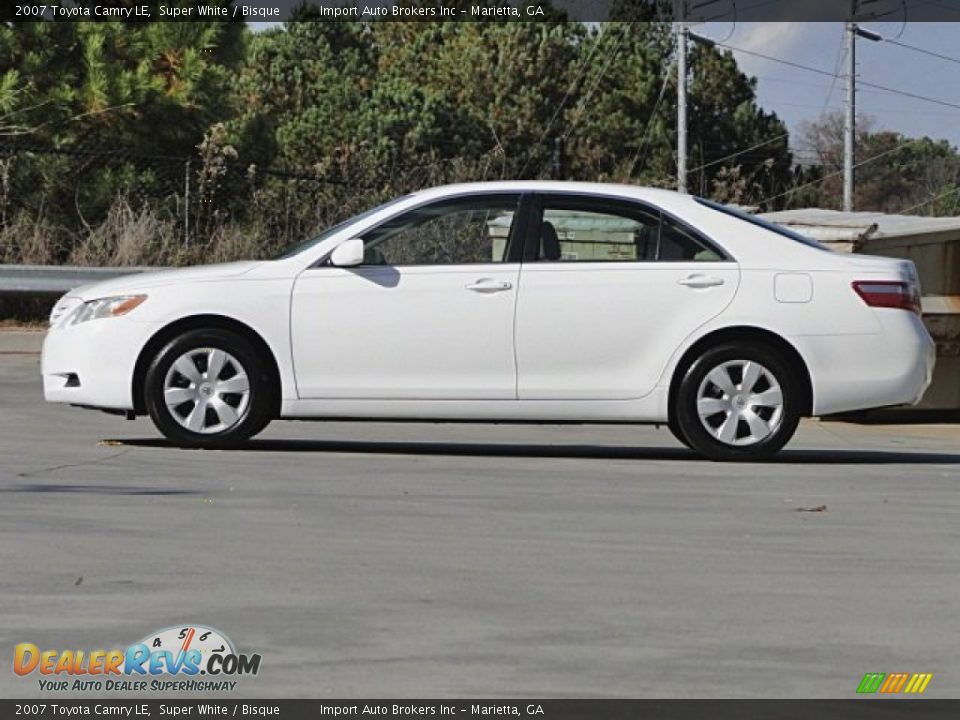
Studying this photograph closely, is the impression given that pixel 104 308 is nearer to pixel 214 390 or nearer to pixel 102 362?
pixel 102 362

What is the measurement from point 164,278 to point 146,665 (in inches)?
244

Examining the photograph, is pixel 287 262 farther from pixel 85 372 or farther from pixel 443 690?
pixel 443 690

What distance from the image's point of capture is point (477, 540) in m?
8.09

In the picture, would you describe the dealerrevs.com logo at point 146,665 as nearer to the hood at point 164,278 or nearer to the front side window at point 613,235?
the hood at point 164,278

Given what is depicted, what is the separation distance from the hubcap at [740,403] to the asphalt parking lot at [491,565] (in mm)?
226

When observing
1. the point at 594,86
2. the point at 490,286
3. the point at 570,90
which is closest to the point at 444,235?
the point at 490,286

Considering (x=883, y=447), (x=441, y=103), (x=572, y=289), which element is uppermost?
(x=441, y=103)

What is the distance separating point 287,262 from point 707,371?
2343 millimetres

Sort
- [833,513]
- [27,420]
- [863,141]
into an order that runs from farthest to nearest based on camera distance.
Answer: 1. [863,141]
2. [27,420]
3. [833,513]

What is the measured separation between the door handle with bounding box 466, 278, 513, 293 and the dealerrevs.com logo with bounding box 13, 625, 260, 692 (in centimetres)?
562

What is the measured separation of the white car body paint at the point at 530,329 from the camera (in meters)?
11.4
